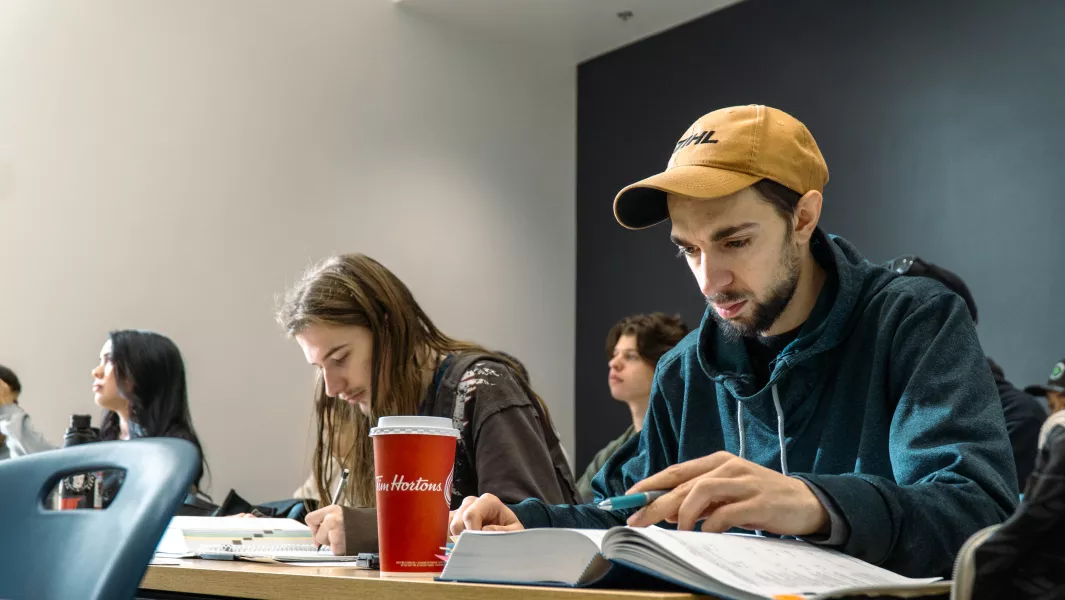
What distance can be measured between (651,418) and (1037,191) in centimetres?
293

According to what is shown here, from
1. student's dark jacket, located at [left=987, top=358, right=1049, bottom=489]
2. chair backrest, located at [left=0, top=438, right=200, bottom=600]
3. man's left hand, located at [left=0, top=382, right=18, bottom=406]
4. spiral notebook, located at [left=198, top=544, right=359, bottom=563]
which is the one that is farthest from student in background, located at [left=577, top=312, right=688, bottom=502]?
chair backrest, located at [left=0, top=438, right=200, bottom=600]

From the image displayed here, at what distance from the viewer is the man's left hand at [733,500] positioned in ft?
2.76

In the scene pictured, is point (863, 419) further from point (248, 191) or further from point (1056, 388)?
point (248, 191)

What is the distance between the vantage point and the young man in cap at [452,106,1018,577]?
1002 millimetres

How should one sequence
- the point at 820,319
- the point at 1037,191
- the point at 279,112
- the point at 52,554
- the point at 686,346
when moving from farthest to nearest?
the point at 279,112, the point at 1037,191, the point at 686,346, the point at 820,319, the point at 52,554

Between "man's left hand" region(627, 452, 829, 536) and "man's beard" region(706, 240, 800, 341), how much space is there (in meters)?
0.44

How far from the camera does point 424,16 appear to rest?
5.40 m

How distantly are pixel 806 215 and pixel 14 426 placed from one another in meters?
3.34

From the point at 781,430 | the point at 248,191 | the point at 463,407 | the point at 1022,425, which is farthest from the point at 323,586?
the point at 248,191

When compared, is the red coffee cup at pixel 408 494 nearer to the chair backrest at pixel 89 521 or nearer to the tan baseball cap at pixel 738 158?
the chair backrest at pixel 89 521

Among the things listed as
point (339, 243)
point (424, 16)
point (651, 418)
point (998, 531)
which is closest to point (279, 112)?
point (339, 243)

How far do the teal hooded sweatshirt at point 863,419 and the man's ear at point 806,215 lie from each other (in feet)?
0.12

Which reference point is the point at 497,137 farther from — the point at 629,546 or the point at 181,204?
the point at 629,546

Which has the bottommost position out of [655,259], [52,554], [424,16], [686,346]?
[52,554]
